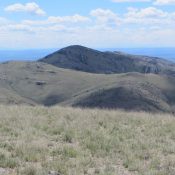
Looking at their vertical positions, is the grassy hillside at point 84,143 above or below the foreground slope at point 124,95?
above

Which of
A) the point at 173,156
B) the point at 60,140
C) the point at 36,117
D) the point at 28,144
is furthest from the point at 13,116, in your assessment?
the point at 173,156

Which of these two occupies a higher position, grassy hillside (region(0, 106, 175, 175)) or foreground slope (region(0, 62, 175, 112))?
grassy hillside (region(0, 106, 175, 175))

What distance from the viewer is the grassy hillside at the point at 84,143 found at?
33.9 feet

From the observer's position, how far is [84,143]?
41.9 ft

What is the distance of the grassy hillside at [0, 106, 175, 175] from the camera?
10.3m

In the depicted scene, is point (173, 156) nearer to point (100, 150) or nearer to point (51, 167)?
point (100, 150)

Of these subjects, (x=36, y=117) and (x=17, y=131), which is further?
(x=36, y=117)

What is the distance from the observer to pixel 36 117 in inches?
650

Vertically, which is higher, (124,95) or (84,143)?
(84,143)

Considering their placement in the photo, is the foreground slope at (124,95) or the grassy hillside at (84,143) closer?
the grassy hillside at (84,143)

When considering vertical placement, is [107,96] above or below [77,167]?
below

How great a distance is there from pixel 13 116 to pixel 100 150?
4954 mm

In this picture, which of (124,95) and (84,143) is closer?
(84,143)

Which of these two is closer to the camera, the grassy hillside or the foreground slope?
the grassy hillside
